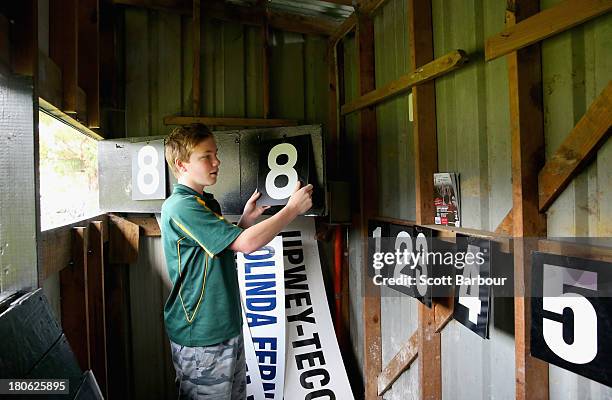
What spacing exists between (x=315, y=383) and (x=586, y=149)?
2.48 m

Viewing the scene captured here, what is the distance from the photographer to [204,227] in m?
1.66

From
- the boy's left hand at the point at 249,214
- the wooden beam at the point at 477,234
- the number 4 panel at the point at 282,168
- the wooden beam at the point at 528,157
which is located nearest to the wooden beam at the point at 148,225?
the number 4 panel at the point at 282,168

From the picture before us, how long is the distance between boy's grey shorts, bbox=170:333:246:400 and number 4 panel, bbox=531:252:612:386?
1259 millimetres

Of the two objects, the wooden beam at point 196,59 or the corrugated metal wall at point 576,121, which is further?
the wooden beam at point 196,59

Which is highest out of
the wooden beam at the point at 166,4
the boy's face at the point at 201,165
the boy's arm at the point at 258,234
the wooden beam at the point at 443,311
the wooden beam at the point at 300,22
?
the wooden beam at the point at 166,4

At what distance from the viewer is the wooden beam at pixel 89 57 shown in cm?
257

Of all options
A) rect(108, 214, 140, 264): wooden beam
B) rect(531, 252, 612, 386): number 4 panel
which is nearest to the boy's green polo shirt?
rect(531, 252, 612, 386): number 4 panel

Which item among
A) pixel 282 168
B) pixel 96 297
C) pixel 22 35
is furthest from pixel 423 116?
pixel 96 297

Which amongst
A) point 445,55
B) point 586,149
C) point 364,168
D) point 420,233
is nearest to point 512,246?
point 586,149

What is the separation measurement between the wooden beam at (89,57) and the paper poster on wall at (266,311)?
1475 millimetres

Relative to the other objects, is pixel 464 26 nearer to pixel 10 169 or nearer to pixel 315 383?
pixel 10 169

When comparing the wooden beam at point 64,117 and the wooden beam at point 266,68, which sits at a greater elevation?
the wooden beam at point 266,68

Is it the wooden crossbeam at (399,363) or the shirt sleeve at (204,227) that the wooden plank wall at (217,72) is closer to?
the shirt sleeve at (204,227)

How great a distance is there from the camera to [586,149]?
130 centimetres
